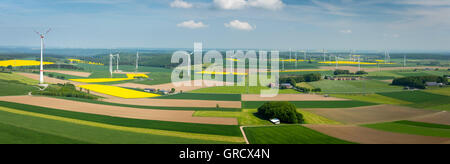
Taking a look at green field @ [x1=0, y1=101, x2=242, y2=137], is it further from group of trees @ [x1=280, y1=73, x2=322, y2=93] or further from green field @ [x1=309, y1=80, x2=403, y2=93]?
green field @ [x1=309, y1=80, x2=403, y2=93]

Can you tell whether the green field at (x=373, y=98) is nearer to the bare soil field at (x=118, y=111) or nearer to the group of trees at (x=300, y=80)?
the group of trees at (x=300, y=80)

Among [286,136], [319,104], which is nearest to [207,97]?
[319,104]

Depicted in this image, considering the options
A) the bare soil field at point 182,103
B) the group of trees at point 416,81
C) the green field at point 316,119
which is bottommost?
the green field at point 316,119

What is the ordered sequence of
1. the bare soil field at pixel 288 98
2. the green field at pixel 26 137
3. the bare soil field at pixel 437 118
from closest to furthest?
the green field at pixel 26 137, the bare soil field at pixel 437 118, the bare soil field at pixel 288 98

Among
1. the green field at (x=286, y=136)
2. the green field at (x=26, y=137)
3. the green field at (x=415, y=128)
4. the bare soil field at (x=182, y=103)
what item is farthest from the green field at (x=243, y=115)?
the green field at (x=26, y=137)

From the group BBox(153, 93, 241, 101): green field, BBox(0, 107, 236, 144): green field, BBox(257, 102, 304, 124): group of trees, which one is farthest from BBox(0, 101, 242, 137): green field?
BBox(153, 93, 241, 101): green field

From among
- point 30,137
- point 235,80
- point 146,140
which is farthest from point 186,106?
point 235,80
